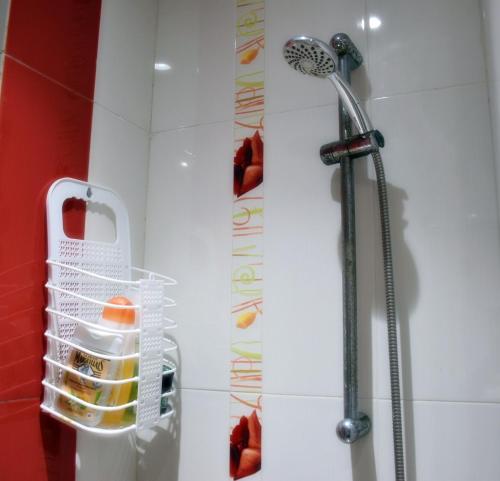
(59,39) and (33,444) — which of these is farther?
(59,39)

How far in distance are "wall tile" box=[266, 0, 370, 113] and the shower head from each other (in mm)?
170

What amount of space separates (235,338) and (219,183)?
0.33m

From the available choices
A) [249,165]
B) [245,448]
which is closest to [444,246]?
[249,165]

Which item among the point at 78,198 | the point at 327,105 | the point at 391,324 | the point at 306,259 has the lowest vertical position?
the point at 391,324

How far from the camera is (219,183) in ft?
3.36

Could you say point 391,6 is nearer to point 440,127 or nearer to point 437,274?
point 440,127

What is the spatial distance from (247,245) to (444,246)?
38 centimetres

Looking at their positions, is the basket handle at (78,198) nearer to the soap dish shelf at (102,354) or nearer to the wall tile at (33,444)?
the soap dish shelf at (102,354)

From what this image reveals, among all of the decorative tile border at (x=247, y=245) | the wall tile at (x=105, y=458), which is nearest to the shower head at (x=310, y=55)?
the decorative tile border at (x=247, y=245)

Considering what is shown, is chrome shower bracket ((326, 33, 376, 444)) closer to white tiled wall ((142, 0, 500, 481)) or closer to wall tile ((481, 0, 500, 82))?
white tiled wall ((142, 0, 500, 481))

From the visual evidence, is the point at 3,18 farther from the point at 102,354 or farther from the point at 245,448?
the point at 245,448

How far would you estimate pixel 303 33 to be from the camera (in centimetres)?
99

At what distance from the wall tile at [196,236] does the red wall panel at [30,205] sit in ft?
0.77

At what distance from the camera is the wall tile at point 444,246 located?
0.78 m
